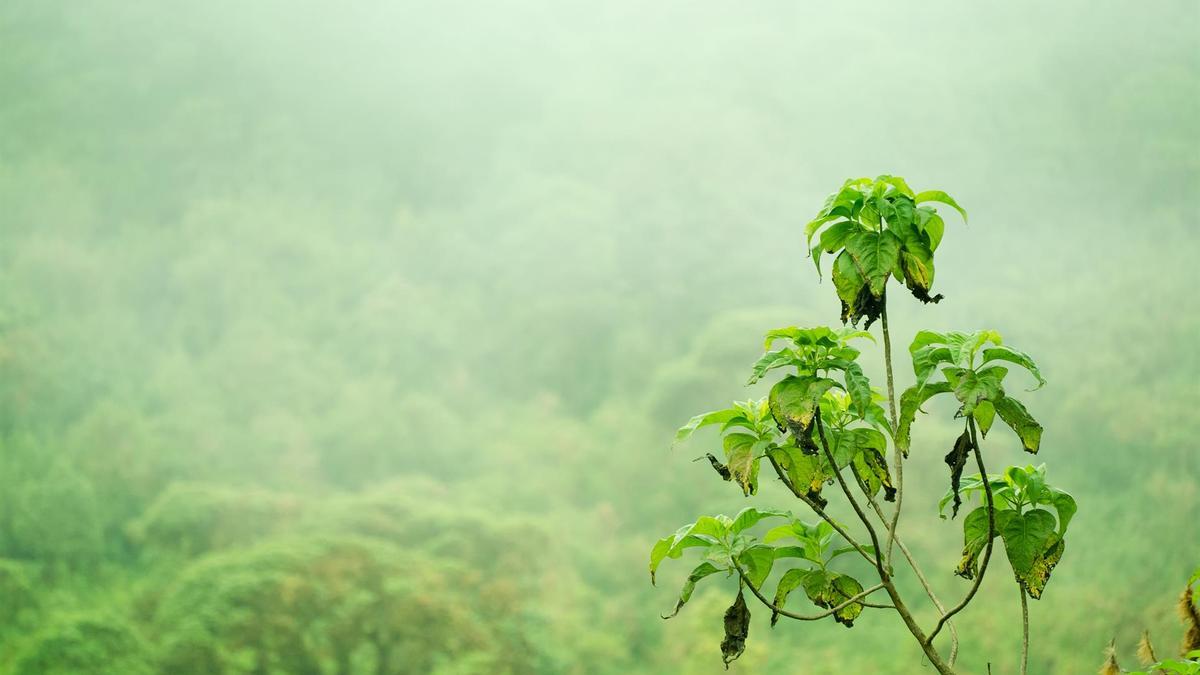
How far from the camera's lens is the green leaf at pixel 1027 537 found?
2.95 feet

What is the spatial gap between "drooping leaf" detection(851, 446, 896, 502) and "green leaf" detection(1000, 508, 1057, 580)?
0.11 meters

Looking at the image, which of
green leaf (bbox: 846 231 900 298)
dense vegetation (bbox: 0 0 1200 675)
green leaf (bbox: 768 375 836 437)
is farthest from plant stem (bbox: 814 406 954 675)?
dense vegetation (bbox: 0 0 1200 675)

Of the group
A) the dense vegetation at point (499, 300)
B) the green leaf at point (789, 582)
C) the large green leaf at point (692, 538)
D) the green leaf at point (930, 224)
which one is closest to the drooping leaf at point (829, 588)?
the green leaf at point (789, 582)

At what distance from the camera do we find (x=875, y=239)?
892 millimetres

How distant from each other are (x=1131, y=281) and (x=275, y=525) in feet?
29.2

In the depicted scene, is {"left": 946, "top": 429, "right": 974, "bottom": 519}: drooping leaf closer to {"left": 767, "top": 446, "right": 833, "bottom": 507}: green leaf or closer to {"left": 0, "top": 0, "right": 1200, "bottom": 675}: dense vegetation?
{"left": 767, "top": 446, "right": 833, "bottom": 507}: green leaf

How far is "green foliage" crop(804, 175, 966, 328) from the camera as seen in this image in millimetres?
880

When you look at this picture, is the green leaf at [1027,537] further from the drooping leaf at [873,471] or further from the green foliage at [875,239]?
the green foliage at [875,239]

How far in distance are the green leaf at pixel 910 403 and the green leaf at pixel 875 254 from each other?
0.09m

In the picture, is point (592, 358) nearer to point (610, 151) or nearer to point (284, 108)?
point (610, 151)

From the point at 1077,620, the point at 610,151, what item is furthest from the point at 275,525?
the point at 610,151

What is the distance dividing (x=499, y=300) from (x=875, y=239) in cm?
1138

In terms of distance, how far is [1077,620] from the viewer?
7.34 meters

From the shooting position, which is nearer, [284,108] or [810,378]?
[810,378]
